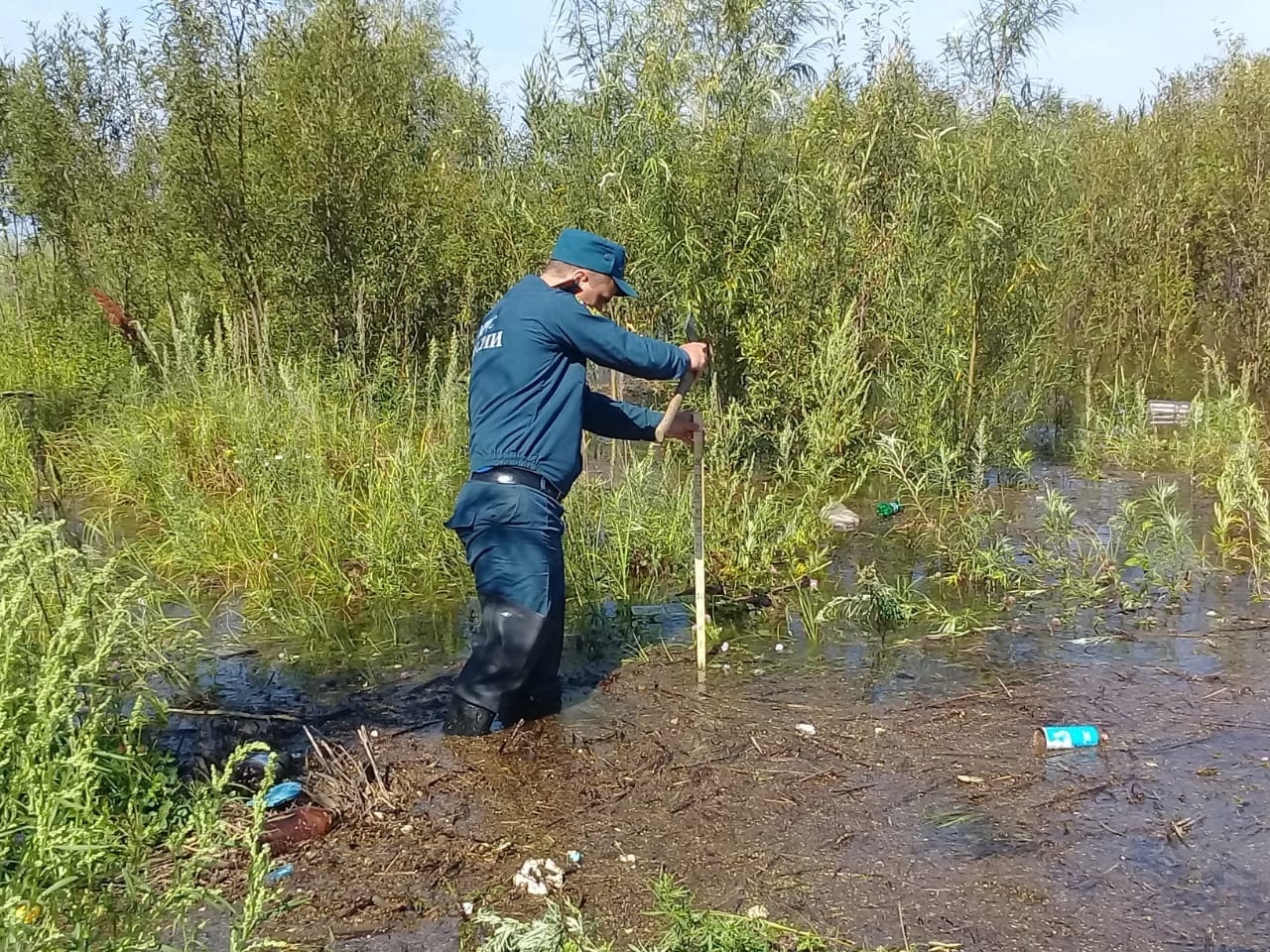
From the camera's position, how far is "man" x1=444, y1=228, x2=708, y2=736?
4.53m

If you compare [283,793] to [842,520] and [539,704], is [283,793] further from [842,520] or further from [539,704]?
[842,520]

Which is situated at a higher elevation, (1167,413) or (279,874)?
(1167,413)

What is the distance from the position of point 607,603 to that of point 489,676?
177 cm

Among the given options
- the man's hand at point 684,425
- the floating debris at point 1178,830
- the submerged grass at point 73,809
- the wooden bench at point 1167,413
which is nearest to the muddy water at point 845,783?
the floating debris at point 1178,830

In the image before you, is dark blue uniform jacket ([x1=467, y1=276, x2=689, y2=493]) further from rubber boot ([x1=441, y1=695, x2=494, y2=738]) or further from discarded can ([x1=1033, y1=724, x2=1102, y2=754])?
discarded can ([x1=1033, y1=724, x2=1102, y2=754])

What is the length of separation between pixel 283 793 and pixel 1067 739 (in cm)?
305

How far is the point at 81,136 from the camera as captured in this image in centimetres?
1205

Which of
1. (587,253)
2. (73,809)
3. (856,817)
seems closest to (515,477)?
(587,253)

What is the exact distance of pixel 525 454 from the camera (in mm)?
4586

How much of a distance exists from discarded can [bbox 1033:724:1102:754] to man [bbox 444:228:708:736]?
2.07 m

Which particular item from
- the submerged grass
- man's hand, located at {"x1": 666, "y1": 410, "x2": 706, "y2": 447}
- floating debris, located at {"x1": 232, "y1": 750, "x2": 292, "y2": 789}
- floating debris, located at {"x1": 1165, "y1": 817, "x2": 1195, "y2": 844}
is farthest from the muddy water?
man's hand, located at {"x1": 666, "y1": 410, "x2": 706, "y2": 447}

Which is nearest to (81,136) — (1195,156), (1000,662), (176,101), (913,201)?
(176,101)

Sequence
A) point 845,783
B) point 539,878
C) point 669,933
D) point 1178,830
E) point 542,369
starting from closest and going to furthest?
point 669,933, point 539,878, point 1178,830, point 845,783, point 542,369

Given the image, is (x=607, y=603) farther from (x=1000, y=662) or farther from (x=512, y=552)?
(x=1000, y=662)
